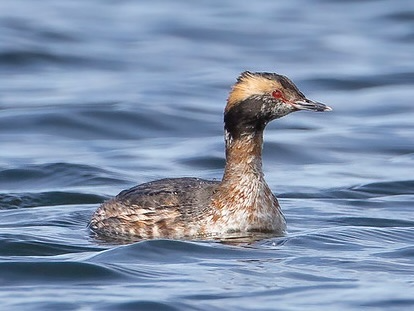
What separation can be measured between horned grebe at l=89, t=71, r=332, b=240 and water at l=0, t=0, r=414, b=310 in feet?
1.10

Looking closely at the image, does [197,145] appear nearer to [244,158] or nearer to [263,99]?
[244,158]

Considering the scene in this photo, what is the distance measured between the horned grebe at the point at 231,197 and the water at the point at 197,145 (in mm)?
336

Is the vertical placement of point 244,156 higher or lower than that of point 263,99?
lower

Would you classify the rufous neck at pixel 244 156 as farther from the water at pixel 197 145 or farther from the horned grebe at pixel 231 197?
the water at pixel 197 145

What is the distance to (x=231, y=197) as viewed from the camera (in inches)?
581

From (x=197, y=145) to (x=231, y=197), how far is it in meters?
6.25

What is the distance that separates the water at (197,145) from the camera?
1267cm

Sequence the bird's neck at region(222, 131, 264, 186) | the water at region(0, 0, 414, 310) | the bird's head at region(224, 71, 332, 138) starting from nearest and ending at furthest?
the water at region(0, 0, 414, 310)
the bird's head at region(224, 71, 332, 138)
the bird's neck at region(222, 131, 264, 186)

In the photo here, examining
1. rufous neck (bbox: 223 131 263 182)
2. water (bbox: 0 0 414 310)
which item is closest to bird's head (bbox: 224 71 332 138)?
rufous neck (bbox: 223 131 263 182)

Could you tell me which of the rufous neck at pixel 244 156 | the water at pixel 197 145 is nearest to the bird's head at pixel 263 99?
the rufous neck at pixel 244 156

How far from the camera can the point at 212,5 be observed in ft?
114

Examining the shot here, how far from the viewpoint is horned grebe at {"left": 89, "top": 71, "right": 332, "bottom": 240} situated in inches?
572


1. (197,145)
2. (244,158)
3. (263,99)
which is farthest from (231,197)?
(197,145)

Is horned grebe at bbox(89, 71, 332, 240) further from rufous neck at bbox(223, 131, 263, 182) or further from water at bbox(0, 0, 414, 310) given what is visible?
water at bbox(0, 0, 414, 310)
